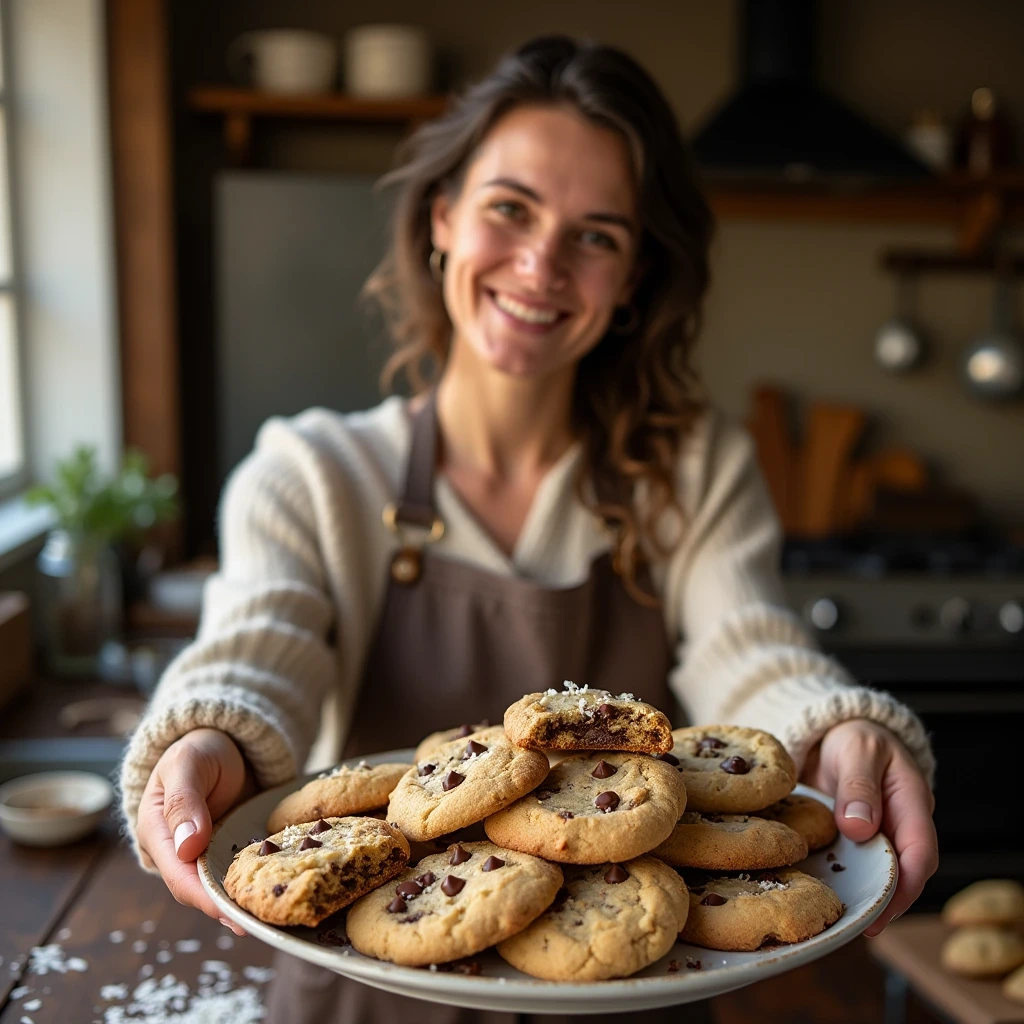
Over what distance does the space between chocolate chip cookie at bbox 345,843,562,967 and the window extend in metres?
2.30

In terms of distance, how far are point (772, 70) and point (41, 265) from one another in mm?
1994

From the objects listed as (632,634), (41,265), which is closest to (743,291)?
(41,265)

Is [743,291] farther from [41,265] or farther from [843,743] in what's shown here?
[843,743]

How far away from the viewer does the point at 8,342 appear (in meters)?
2.95

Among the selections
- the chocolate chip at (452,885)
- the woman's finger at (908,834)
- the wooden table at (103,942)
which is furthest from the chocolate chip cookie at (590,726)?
the wooden table at (103,942)

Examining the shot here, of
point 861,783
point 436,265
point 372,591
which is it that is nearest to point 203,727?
point 372,591

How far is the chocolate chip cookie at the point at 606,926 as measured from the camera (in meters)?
0.80

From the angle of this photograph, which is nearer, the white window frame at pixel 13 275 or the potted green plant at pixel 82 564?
the potted green plant at pixel 82 564

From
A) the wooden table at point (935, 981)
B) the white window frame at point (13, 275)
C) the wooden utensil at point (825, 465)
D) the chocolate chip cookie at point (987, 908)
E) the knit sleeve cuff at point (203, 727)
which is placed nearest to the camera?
the knit sleeve cuff at point (203, 727)

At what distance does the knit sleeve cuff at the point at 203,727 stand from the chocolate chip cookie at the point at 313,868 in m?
0.18

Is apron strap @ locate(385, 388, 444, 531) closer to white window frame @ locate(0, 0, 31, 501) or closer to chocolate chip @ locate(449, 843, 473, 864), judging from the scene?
chocolate chip @ locate(449, 843, 473, 864)

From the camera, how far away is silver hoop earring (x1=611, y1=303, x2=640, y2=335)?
172 centimetres

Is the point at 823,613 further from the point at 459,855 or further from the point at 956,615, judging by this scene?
the point at 459,855

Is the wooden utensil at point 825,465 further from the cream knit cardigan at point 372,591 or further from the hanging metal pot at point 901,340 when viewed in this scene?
the cream knit cardigan at point 372,591
